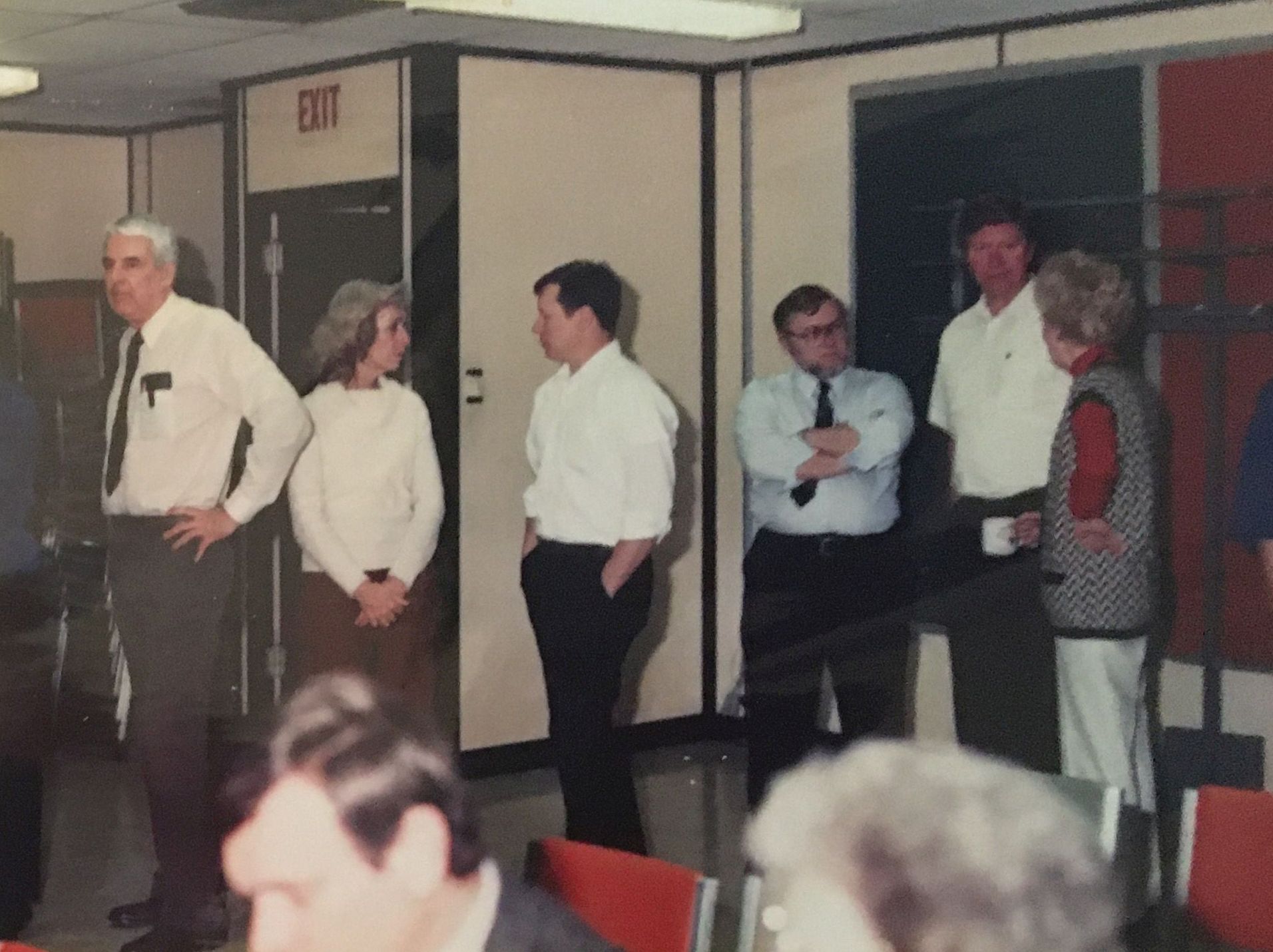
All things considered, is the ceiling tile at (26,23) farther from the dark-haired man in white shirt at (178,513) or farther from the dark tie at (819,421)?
the dark tie at (819,421)

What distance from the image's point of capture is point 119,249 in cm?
385

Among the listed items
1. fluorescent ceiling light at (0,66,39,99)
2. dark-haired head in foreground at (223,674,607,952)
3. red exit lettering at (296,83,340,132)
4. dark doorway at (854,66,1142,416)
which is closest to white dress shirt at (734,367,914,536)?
dark doorway at (854,66,1142,416)

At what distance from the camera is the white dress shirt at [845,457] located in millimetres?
4074

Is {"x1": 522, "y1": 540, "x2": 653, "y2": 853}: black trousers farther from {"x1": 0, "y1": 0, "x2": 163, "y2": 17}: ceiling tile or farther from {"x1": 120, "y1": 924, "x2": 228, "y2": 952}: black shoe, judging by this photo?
{"x1": 0, "y1": 0, "x2": 163, "y2": 17}: ceiling tile

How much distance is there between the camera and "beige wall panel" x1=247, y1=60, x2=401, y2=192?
4383mm

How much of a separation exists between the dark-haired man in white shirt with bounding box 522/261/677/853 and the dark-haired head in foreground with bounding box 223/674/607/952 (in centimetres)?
144

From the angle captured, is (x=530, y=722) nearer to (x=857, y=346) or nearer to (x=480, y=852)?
(x=857, y=346)

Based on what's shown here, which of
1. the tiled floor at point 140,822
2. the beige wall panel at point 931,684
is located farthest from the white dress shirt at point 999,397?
the tiled floor at point 140,822

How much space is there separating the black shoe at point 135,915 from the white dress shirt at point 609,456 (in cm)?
116

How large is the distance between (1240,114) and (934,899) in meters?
2.95

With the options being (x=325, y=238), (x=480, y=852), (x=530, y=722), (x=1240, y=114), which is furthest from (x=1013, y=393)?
(x=480, y=852)

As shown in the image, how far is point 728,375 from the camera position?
4816 millimetres

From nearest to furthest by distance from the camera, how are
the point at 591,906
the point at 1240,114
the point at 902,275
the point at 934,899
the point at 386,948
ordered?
the point at 934,899 < the point at 386,948 < the point at 591,906 < the point at 1240,114 < the point at 902,275

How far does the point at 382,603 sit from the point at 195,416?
0.91 metres
